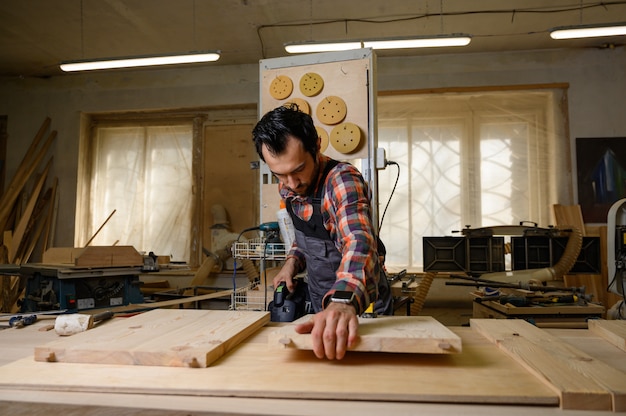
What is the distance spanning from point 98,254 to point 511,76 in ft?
18.2

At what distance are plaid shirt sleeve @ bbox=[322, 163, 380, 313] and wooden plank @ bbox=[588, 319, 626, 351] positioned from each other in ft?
1.93

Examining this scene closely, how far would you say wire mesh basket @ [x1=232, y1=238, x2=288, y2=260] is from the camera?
8.57 feet

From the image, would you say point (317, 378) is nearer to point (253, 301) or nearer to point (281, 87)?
point (253, 301)

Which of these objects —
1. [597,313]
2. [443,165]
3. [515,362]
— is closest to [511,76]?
[443,165]

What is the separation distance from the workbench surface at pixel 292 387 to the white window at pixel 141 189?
5951 millimetres

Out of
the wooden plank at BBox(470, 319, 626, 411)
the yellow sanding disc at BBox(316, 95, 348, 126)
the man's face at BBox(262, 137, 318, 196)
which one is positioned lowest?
the wooden plank at BBox(470, 319, 626, 411)

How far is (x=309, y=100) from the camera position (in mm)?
2783

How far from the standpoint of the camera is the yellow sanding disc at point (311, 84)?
2.76 meters

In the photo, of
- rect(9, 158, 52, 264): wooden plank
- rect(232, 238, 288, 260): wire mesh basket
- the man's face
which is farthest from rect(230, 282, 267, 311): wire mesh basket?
rect(9, 158, 52, 264): wooden plank

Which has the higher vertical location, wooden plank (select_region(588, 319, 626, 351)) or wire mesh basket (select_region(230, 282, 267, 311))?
wooden plank (select_region(588, 319, 626, 351))

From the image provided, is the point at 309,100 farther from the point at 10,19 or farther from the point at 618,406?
the point at 10,19

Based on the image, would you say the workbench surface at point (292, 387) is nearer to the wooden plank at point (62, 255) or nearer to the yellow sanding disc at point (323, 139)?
the yellow sanding disc at point (323, 139)

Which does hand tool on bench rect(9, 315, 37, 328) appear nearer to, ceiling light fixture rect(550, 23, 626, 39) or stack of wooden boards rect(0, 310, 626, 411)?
stack of wooden boards rect(0, 310, 626, 411)

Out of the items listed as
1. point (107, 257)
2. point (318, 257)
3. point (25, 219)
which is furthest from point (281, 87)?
point (25, 219)
